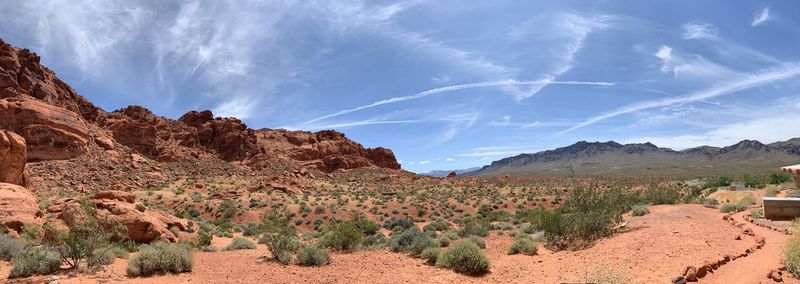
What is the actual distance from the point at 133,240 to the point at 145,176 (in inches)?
1389

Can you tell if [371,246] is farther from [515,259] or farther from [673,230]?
[673,230]

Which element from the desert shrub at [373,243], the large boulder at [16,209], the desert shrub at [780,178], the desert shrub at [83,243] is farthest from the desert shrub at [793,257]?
the desert shrub at [780,178]

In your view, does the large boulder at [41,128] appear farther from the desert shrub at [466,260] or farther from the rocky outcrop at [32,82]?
the desert shrub at [466,260]

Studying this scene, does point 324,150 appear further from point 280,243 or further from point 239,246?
point 280,243

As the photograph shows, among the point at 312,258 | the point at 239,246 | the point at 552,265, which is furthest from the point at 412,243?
the point at 239,246

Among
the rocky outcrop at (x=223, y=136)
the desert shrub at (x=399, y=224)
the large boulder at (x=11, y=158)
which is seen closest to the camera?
the large boulder at (x=11, y=158)

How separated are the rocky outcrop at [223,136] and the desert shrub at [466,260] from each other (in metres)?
63.7

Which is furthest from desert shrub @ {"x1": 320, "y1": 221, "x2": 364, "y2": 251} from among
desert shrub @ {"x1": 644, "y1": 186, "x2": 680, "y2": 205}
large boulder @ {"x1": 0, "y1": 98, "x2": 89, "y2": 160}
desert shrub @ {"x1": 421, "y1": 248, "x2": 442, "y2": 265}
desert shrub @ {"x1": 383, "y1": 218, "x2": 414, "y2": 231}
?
large boulder @ {"x1": 0, "y1": 98, "x2": 89, "y2": 160}

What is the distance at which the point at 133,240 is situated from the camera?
15875 mm

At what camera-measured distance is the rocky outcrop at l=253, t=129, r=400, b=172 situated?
8288cm

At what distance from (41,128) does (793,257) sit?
2103 inches

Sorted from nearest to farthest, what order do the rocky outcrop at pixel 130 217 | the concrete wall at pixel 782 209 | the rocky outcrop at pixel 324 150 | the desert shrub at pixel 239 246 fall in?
the rocky outcrop at pixel 130 217, the desert shrub at pixel 239 246, the concrete wall at pixel 782 209, the rocky outcrop at pixel 324 150

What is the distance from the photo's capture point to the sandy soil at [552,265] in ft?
33.7

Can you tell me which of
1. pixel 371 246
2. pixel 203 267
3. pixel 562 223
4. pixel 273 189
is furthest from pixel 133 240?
pixel 273 189
